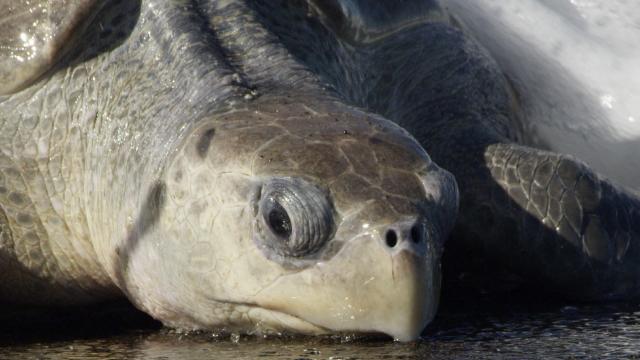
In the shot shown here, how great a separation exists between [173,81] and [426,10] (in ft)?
6.27

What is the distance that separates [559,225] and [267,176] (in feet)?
5.54

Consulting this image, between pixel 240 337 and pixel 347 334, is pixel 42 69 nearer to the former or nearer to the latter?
pixel 240 337

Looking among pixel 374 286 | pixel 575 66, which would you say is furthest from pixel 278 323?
pixel 575 66

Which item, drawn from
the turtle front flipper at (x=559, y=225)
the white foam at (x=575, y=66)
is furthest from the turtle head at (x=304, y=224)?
the white foam at (x=575, y=66)

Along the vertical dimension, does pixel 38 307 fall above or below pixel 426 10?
below

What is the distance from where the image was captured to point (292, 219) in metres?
4.09

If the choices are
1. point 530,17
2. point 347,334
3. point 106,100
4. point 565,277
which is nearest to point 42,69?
point 106,100

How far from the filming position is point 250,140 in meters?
4.36

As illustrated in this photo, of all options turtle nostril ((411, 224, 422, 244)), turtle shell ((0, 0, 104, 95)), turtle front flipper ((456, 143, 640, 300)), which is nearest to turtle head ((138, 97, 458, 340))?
turtle nostril ((411, 224, 422, 244))

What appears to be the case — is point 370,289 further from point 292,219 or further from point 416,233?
point 292,219

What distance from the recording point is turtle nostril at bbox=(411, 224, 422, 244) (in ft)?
13.0

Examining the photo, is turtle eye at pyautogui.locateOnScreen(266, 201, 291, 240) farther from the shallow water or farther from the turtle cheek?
the shallow water

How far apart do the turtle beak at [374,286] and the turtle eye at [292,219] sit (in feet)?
0.24

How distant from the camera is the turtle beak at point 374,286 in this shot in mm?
3936
